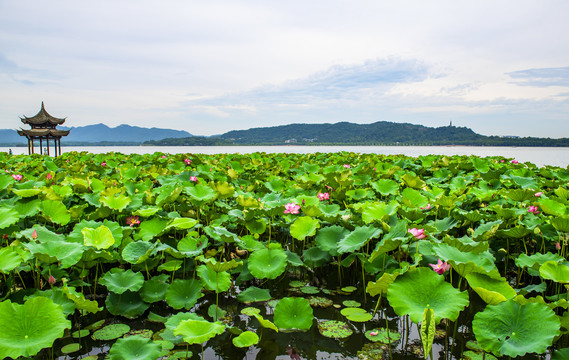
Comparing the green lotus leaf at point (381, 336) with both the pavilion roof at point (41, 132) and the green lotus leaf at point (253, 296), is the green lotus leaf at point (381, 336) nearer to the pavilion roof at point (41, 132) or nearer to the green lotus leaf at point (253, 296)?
the green lotus leaf at point (253, 296)

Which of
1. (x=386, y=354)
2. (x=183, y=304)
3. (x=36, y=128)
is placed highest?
(x=36, y=128)

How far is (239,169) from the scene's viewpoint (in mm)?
6105

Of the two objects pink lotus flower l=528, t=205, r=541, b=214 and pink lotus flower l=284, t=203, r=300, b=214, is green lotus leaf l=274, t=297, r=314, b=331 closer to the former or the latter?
pink lotus flower l=284, t=203, r=300, b=214

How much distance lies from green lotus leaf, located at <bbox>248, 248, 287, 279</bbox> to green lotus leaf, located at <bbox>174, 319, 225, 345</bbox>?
0.76m

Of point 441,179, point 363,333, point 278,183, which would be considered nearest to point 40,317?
point 363,333

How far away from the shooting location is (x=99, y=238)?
2.24 metres

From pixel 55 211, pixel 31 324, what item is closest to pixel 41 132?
pixel 55 211

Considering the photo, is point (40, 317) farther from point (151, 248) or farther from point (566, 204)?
point (566, 204)

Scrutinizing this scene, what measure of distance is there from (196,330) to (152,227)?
1.30 metres

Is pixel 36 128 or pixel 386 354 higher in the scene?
pixel 36 128

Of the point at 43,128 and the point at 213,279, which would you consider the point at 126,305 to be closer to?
the point at 213,279

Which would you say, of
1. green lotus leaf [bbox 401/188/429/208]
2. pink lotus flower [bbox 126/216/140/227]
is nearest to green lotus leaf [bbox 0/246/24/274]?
pink lotus flower [bbox 126/216/140/227]

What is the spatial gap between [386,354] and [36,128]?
103 ft

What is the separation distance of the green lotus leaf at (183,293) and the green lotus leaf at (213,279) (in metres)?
0.12
